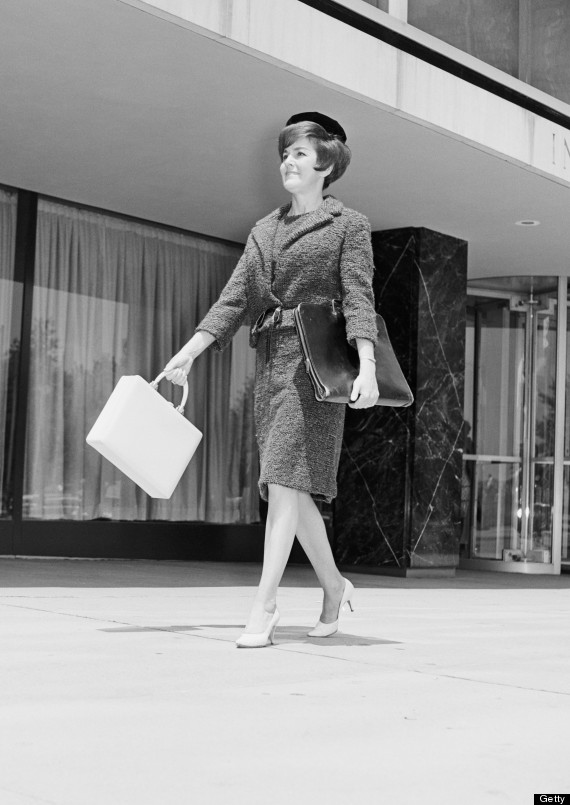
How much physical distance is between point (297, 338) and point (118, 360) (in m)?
6.49

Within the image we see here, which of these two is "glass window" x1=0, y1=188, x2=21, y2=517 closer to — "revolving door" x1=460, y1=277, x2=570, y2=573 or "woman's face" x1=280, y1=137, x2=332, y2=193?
"revolving door" x1=460, y1=277, x2=570, y2=573

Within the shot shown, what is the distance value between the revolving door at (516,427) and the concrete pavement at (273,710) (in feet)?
23.6

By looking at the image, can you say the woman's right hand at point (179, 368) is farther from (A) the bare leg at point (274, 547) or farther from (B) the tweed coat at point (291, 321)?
(A) the bare leg at point (274, 547)

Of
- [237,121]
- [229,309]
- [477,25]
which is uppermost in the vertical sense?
[477,25]

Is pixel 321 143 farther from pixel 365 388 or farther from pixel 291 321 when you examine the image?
pixel 365 388

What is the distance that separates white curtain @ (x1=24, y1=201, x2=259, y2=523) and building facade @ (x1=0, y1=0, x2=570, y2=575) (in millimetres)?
21

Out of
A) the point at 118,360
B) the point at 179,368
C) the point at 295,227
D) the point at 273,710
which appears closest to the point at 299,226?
the point at 295,227

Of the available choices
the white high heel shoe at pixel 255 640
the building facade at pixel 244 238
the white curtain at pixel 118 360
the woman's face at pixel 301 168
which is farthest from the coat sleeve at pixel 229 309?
the white curtain at pixel 118 360

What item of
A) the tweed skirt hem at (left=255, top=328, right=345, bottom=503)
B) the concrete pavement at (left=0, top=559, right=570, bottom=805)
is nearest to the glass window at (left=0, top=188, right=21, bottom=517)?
the concrete pavement at (left=0, top=559, right=570, bottom=805)

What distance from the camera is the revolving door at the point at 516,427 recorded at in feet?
41.8

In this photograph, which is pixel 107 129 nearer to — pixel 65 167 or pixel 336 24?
pixel 65 167

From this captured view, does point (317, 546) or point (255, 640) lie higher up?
point (317, 546)

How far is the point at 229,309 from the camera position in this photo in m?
4.43

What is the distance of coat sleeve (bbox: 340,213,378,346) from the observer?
4.12 metres
